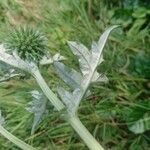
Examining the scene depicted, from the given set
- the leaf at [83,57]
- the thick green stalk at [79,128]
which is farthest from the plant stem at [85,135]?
the leaf at [83,57]

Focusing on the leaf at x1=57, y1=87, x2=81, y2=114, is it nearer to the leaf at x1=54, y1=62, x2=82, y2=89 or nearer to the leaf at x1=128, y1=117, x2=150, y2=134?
the leaf at x1=54, y1=62, x2=82, y2=89

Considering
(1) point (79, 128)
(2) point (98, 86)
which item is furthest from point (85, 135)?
(2) point (98, 86)

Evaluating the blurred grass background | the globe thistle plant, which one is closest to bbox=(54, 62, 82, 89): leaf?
the globe thistle plant

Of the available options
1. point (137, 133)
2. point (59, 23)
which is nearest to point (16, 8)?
point (59, 23)

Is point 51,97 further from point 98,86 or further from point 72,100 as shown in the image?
point 98,86

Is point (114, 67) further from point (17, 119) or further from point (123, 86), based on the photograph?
point (17, 119)
